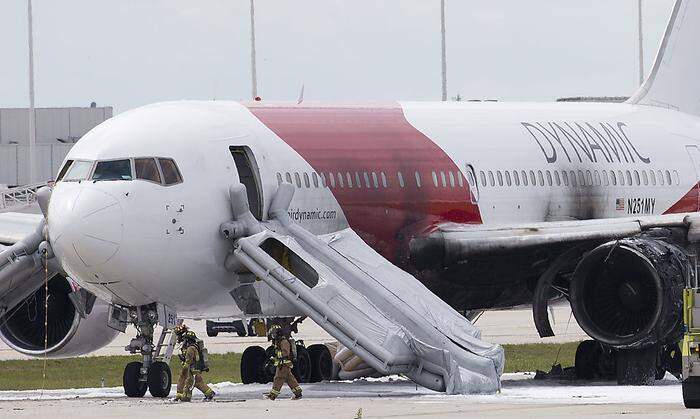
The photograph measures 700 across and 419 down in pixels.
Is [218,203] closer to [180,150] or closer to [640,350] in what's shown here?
[180,150]

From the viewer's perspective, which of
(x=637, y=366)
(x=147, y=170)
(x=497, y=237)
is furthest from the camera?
(x=497, y=237)

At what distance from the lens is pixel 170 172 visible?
1391 inches

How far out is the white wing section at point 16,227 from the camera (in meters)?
41.0

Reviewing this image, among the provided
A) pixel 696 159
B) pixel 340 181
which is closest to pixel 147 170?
pixel 340 181

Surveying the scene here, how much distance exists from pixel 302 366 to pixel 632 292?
7.61 metres

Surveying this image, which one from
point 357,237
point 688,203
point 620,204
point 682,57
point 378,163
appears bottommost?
point 688,203

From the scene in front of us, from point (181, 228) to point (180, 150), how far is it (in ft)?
4.71

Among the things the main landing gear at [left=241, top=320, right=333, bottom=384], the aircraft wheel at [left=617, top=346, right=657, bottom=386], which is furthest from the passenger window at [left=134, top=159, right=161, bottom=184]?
the aircraft wheel at [left=617, top=346, right=657, bottom=386]

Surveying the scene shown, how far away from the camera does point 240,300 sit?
36.9m

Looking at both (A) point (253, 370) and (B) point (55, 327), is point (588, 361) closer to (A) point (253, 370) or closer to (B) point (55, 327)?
(A) point (253, 370)

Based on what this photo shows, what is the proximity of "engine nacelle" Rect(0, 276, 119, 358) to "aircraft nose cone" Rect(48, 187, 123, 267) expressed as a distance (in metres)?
5.53

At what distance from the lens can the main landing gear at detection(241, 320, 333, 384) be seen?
4188cm

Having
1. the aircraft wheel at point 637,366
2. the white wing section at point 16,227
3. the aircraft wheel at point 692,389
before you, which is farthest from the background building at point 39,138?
the aircraft wheel at point 692,389

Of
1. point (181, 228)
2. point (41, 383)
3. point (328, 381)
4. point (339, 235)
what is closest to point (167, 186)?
point (181, 228)
